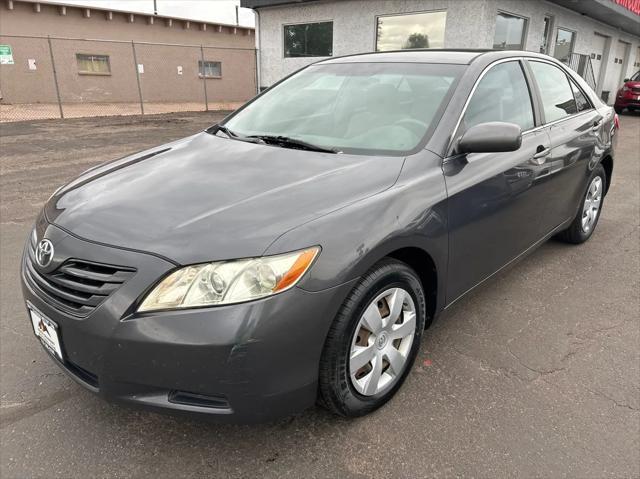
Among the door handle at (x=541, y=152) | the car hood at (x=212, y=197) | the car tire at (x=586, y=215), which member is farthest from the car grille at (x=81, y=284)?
the car tire at (x=586, y=215)

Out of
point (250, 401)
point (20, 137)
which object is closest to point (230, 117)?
point (250, 401)

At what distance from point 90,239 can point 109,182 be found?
58cm

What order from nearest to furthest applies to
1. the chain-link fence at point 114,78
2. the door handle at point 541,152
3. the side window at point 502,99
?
the side window at point 502,99 → the door handle at point 541,152 → the chain-link fence at point 114,78

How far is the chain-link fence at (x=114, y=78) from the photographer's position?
18.1 meters

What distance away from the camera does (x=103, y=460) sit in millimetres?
2076

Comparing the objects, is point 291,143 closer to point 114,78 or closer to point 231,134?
point 231,134

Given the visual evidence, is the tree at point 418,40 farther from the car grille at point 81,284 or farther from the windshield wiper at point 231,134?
the car grille at point 81,284

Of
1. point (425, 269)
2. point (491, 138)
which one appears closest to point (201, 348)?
point (425, 269)

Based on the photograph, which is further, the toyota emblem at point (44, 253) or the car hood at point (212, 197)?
the toyota emblem at point (44, 253)

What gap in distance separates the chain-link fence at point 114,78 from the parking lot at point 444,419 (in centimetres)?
1477

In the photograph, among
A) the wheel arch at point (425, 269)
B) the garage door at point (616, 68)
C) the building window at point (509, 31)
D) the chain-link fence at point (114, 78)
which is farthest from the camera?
the garage door at point (616, 68)

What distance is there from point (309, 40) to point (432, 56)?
12.9 m

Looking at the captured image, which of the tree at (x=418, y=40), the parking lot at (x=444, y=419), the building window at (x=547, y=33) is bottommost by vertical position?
the parking lot at (x=444, y=419)

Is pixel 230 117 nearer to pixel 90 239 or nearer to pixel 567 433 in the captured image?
pixel 90 239
